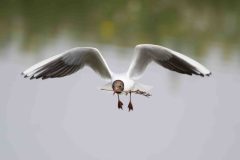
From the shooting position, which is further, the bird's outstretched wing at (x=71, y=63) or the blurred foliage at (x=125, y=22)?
the blurred foliage at (x=125, y=22)

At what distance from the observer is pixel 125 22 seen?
5.00 m

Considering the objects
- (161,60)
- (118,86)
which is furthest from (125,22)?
(118,86)

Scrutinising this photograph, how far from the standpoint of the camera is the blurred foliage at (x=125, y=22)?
15.5 ft

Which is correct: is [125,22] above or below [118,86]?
above

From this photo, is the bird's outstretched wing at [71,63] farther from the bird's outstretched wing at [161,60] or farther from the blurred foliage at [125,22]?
the blurred foliage at [125,22]

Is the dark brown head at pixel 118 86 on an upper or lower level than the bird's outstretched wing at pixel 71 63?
lower

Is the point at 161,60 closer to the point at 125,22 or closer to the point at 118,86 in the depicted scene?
the point at 118,86

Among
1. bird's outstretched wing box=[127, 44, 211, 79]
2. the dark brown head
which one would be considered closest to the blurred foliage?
bird's outstretched wing box=[127, 44, 211, 79]

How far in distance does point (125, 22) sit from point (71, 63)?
185 cm

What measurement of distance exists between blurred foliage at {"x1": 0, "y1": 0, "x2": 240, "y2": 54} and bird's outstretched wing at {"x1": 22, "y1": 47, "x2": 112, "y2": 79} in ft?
4.57

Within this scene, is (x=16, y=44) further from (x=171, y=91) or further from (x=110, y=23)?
(x=171, y=91)

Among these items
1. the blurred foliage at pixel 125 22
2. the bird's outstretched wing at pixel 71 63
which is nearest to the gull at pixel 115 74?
the bird's outstretched wing at pixel 71 63

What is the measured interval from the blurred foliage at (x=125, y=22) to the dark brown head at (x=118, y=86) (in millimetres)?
1511

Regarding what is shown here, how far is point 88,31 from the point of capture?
4871 mm
